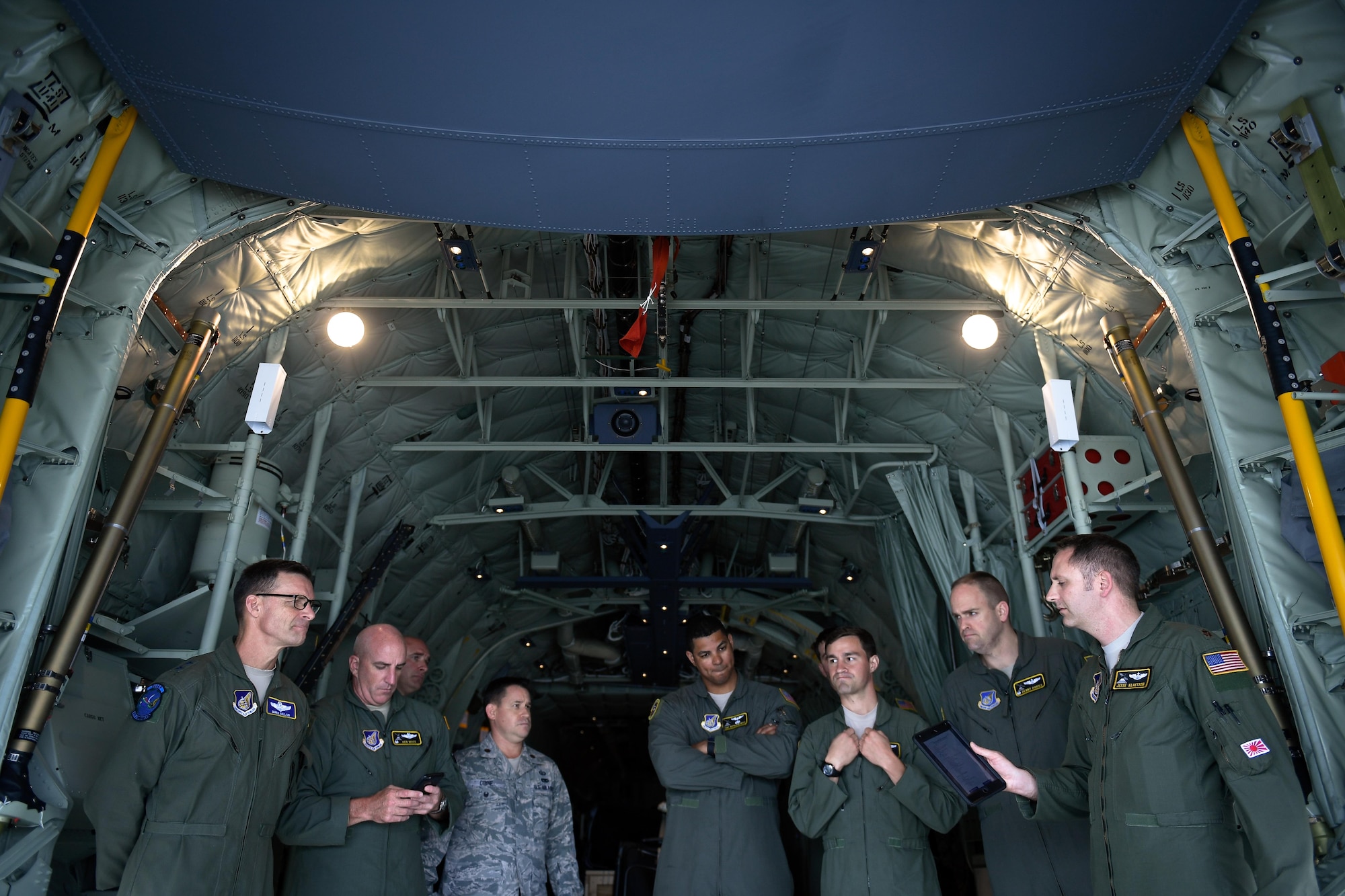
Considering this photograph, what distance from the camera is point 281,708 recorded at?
4.21 metres

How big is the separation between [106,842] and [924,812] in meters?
3.56

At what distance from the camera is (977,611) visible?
16.5 feet

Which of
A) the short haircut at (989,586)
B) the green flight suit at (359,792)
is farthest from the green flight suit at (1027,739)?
the green flight suit at (359,792)

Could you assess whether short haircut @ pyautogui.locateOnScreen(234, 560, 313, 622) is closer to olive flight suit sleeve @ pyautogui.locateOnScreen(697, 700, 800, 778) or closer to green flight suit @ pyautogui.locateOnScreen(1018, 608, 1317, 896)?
olive flight suit sleeve @ pyautogui.locateOnScreen(697, 700, 800, 778)

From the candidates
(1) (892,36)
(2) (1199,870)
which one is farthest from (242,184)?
(2) (1199,870)

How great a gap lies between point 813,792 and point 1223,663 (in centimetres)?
198

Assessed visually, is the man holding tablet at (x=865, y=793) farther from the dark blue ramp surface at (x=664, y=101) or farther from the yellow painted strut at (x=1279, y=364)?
the dark blue ramp surface at (x=664, y=101)

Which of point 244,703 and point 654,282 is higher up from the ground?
point 654,282

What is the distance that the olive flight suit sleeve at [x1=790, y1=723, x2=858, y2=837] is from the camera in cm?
448

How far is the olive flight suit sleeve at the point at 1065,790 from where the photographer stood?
398cm

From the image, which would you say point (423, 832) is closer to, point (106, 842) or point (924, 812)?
point (106, 842)

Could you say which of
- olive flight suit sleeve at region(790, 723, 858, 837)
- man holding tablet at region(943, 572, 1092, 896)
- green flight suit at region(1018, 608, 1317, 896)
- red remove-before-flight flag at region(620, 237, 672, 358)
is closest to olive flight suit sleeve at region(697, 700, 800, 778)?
olive flight suit sleeve at region(790, 723, 858, 837)

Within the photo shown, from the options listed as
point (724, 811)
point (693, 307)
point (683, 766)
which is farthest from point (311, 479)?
point (724, 811)

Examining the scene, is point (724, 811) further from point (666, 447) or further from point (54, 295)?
point (666, 447)
